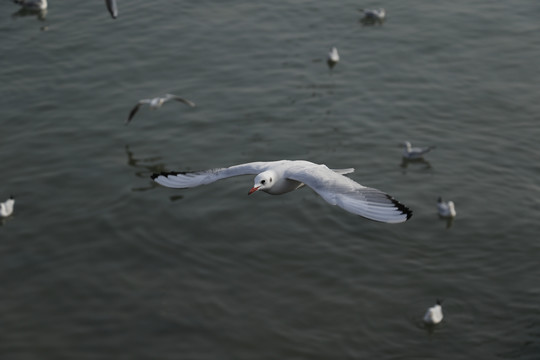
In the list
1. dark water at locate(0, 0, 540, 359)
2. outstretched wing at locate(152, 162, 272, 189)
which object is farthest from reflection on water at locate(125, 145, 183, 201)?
outstretched wing at locate(152, 162, 272, 189)

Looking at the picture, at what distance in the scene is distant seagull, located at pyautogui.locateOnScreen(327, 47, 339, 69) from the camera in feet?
97.7

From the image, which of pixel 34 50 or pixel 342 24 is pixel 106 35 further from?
pixel 342 24

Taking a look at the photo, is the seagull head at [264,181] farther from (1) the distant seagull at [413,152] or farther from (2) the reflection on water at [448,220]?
(1) the distant seagull at [413,152]

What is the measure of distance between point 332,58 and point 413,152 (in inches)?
259

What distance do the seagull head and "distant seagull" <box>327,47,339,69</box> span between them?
51.1 feet

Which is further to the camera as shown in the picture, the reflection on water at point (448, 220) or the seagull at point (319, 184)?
the reflection on water at point (448, 220)

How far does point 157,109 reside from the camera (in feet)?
93.0

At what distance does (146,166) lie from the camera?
25203 mm

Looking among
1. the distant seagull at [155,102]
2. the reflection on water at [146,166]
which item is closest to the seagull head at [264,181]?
the reflection on water at [146,166]

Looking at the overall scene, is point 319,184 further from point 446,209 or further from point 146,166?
point 146,166

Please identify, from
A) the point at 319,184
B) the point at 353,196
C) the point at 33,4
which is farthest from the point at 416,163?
the point at 33,4

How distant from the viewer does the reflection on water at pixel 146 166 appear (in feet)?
81.0

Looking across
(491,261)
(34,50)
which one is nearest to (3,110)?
(34,50)

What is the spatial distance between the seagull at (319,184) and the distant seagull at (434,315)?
531 cm
